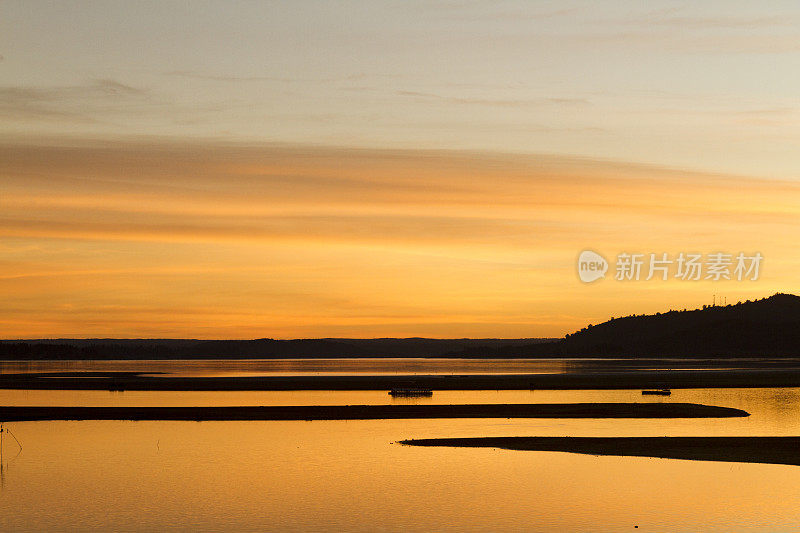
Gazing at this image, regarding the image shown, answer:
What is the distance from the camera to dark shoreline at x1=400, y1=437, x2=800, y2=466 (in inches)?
1871

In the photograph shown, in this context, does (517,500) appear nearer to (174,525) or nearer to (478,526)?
(478,526)

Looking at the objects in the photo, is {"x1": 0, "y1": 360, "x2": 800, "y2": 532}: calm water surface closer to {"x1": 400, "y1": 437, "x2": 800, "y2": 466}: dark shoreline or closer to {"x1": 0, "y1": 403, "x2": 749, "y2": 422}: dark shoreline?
{"x1": 400, "y1": 437, "x2": 800, "y2": 466}: dark shoreline

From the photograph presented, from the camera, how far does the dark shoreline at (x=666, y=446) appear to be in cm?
4753

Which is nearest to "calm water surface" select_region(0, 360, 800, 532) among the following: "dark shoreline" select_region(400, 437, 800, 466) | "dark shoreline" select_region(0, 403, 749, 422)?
"dark shoreline" select_region(400, 437, 800, 466)

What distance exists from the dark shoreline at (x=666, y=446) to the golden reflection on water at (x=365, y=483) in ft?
6.59

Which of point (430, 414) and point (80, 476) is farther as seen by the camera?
point (430, 414)

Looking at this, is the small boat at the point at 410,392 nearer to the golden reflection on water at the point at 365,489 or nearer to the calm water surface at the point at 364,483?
the calm water surface at the point at 364,483

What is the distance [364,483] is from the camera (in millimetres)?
40062

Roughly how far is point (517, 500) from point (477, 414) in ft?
119

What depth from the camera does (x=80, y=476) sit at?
1687 inches

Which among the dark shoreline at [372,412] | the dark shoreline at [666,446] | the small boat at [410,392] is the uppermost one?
the small boat at [410,392]

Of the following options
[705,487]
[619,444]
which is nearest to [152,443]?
[619,444]

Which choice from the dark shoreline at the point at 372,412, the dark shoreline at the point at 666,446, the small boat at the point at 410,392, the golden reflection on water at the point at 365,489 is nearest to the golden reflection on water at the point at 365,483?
the golden reflection on water at the point at 365,489

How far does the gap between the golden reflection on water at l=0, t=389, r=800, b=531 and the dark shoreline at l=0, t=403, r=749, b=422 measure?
7.63 m
